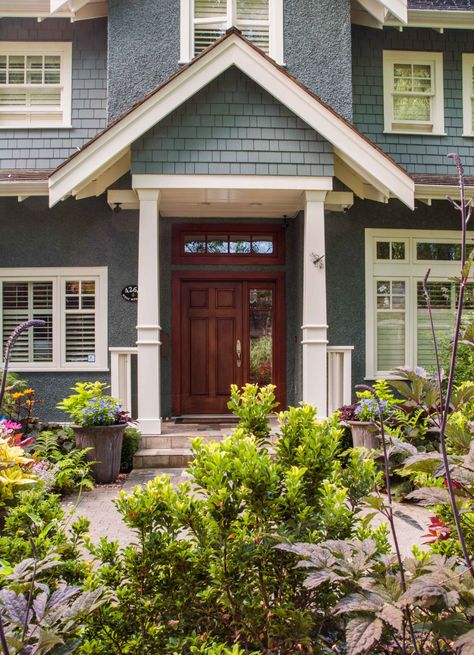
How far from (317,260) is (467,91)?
15.1ft

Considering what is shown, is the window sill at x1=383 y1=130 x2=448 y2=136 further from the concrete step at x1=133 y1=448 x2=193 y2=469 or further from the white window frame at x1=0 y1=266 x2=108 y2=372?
the concrete step at x1=133 y1=448 x2=193 y2=469

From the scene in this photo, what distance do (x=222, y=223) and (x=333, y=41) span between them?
3.15 meters

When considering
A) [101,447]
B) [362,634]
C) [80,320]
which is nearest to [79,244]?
[80,320]

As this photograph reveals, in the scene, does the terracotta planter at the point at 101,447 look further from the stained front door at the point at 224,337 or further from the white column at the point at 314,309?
the stained front door at the point at 224,337

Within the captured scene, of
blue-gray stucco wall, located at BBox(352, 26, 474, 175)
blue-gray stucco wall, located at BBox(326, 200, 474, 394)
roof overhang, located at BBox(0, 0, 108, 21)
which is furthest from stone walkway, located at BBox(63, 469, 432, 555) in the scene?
roof overhang, located at BBox(0, 0, 108, 21)

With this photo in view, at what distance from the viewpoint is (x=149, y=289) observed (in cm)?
735

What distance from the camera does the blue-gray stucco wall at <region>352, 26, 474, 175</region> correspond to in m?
9.41

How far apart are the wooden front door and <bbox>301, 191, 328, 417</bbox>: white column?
2042 millimetres

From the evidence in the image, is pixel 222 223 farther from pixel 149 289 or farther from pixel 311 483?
pixel 311 483

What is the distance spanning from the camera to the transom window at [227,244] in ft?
30.5

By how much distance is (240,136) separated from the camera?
7.43m

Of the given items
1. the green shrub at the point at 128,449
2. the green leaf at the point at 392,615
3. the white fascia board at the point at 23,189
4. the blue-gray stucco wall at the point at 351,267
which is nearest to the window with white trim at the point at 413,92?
the blue-gray stucco wall at the point at 351,267

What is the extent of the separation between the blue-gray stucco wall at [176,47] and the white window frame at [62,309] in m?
2.49

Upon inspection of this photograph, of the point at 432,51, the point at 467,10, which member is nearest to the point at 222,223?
the point at 432,51
